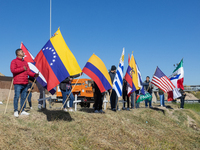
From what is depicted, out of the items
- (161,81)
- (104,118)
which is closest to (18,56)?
(104,118)

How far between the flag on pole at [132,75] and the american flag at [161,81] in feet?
5.98

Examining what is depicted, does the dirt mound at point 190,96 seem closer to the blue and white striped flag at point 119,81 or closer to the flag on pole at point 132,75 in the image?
the flag on pole at point 132,75

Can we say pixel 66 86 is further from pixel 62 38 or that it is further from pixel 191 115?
pixel 191 115

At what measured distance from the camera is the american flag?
12.5 meters

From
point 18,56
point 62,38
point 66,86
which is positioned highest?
point 62,38

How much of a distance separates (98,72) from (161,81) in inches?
220

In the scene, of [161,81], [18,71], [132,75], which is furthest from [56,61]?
[161,81]

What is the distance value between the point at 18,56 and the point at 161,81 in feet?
28.5

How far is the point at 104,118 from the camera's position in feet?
25.5

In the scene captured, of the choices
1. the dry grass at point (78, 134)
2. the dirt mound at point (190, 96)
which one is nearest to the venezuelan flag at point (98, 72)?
the dry grass at point (78, 134)

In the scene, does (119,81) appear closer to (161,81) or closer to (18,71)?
(161,81)

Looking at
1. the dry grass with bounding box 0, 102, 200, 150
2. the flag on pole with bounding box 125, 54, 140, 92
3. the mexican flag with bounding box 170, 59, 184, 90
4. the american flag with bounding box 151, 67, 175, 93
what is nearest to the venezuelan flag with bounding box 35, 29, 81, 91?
the dry grass with bounding box 0, 102, 200, 150

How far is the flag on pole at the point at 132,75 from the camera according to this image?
10759mm

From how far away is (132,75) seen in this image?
432 inches
